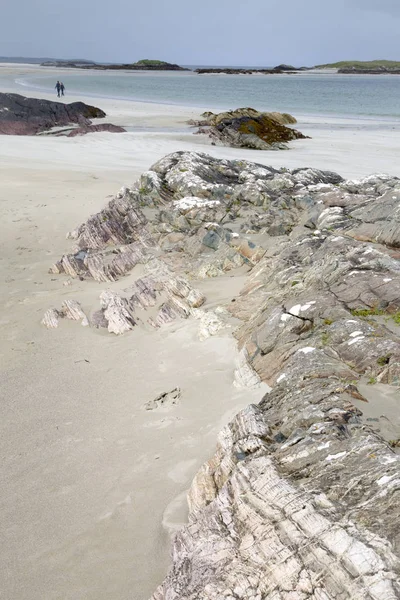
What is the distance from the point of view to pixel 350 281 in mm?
8078

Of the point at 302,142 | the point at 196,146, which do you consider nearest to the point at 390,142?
the point at 302,142

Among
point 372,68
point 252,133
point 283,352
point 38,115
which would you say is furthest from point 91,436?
point 372,68

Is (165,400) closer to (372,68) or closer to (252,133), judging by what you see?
(252,133)

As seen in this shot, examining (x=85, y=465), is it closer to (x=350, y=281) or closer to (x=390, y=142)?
(x=350, y=281)

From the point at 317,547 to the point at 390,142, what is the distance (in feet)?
98.5

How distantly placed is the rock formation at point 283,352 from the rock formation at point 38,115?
23.2 metres

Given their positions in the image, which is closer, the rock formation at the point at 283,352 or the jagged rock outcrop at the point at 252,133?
the rock formation at the point at 283,352

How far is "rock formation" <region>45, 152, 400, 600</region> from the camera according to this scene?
382 cm

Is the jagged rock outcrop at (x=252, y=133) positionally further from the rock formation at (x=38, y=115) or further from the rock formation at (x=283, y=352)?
the rock formation at (x=283, y=352)

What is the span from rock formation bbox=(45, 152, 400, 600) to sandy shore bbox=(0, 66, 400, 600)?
469mm

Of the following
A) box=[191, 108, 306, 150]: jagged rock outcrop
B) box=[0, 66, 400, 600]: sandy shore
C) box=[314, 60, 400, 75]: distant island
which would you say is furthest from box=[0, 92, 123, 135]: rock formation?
box=[314, 60, 400, 75]: distant island

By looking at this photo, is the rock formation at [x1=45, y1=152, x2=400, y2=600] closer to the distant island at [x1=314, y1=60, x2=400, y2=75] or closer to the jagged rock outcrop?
the jagged rock outcrop

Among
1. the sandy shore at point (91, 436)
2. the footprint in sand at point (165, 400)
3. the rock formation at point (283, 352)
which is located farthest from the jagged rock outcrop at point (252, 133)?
the footprint in sand at point (165, 400)

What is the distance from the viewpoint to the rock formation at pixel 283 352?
3.82 m
